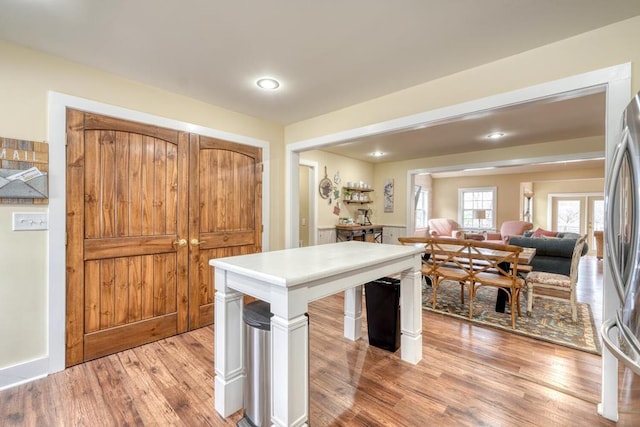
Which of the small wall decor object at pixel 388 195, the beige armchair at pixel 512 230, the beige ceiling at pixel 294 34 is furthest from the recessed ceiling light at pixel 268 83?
the beige armchair at pixel 512 230

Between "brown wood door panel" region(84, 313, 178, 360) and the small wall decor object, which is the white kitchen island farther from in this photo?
the small wall decor object

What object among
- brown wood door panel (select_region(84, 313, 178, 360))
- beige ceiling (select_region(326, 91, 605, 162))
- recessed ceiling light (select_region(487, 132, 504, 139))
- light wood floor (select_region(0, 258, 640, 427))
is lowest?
light wood floor (select_region(0, 258, 640, 427))

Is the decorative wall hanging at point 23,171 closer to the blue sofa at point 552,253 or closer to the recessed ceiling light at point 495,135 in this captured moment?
the recessed ceiling light at point 495,135

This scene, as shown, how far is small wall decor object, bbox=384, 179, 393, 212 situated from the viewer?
6.79 m

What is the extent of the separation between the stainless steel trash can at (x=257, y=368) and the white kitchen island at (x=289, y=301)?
0.40ft

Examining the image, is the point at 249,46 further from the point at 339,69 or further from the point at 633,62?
the point at 633,62

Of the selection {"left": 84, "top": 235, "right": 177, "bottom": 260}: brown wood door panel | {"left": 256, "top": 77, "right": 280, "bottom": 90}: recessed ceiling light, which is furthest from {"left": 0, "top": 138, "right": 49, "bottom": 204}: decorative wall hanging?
{"left": 256, "top": 77, "right": 280, "bottom": 90}: recessed ceiling light

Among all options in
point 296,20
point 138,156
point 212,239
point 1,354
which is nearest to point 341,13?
point 296,20

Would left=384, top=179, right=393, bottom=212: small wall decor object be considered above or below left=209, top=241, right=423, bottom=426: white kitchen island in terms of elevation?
above

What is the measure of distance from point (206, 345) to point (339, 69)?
2661mm

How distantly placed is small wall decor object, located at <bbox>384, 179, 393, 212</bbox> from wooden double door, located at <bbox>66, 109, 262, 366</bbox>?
4313mm

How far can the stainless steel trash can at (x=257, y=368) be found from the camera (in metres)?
1.51

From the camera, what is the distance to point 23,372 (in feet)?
6.67

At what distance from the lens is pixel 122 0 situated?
5.12 ft
